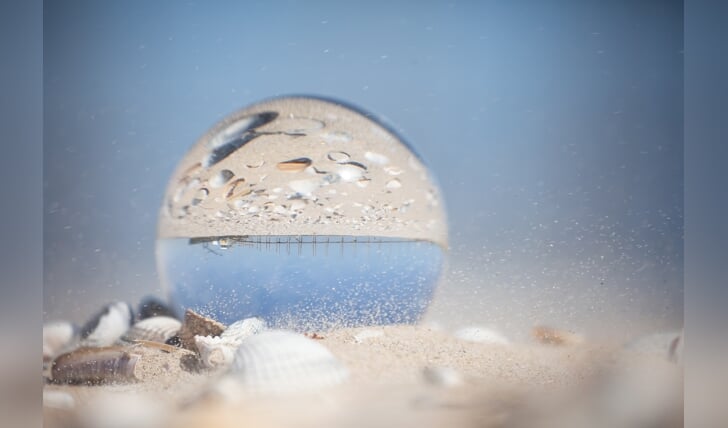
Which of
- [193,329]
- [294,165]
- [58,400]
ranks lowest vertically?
[58,400]

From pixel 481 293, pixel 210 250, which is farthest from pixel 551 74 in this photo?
pixel 210 250

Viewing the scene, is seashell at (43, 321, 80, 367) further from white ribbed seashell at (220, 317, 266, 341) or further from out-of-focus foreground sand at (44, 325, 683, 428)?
white ribbed seashell at (220, 317, 266, 341)

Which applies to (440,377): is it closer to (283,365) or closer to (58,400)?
(283,365)

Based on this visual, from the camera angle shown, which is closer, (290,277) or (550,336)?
(290,277)

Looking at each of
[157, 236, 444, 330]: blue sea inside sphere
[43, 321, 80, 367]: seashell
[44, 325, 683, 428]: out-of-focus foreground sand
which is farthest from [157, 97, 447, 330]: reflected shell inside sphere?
[43, 321, 80, 367]: seashell

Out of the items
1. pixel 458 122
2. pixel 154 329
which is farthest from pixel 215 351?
pixel 458 122

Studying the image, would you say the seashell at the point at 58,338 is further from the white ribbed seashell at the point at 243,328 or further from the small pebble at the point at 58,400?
the white ribbed seashell at the point at 243,328

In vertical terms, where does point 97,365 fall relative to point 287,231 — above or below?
below
